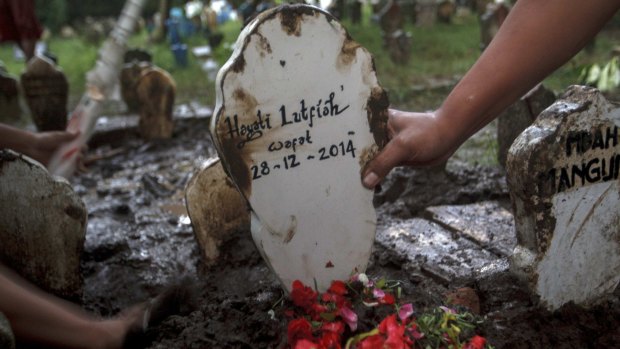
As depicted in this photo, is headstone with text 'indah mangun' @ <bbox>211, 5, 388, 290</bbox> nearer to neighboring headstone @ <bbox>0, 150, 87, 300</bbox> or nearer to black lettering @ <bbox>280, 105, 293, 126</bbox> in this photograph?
black lettering @ <bbox>280, 105, 293, 126</bbox>

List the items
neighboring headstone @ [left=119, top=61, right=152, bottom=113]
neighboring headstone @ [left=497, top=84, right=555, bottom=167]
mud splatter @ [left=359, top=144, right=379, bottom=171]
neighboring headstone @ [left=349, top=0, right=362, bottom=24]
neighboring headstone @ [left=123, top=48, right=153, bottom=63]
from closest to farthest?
mud splatter @ [left=359, top=144, right=379, bottom=171]
neighboring headstone @ [left=497, top=84, right=555, bottom=167]
neighboring headstone @ [left=119, top=61, right=152, bottom=113]
neighboring headstone @ [left=123, top=48, right=153, bottom=63]
neighboring headstone @ [left=349, top=0, right=362, bottom=24]

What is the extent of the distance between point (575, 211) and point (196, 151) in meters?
3.45

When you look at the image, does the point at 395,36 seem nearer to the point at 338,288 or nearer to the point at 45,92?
the point at 45,92

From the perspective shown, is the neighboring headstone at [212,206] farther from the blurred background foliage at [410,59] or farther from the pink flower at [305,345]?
the blurred background foliage at [410,59]

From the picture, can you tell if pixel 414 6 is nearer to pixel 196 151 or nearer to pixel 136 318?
pixel 196 151

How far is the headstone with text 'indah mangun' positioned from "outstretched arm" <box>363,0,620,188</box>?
0.14 metres

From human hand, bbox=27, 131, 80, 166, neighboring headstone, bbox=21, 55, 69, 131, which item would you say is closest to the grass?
neighboring headstone, bbox=21, 55, 69, 131

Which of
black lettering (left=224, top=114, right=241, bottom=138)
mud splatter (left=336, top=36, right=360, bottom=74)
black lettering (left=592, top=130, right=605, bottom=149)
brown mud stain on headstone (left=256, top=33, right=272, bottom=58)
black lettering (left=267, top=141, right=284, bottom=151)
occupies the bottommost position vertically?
black lettering (left=267, top=141, right=284, bottom=151)

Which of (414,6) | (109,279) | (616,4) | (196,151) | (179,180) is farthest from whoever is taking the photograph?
(414,6)

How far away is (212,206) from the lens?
2.67 m

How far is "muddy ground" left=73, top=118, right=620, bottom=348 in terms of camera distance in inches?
75.0

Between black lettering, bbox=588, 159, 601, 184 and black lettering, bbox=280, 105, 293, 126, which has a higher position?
black lettering, bbox=280, 105, 293, 126

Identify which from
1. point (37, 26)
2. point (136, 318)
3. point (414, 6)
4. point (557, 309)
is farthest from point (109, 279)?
point (414, 6)

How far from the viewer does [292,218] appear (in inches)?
77.4
